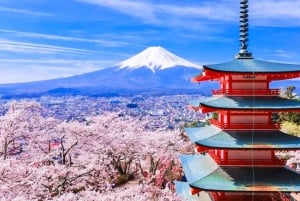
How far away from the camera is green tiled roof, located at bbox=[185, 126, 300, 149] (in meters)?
15.4

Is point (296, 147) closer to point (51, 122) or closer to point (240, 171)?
point (240, 171)

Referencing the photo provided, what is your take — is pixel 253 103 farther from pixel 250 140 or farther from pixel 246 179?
pixel 246 179

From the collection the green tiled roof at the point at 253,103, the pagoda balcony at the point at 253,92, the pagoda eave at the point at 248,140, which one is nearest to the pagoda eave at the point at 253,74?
the pagoda balcony at the point at 253,92

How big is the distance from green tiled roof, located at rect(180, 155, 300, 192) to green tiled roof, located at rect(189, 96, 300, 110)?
79.4 inches

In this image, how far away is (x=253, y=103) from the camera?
16.0 m

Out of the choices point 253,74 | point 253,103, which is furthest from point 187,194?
point 253,74

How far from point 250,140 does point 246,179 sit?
124 centimetres

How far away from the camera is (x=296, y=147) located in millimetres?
15281

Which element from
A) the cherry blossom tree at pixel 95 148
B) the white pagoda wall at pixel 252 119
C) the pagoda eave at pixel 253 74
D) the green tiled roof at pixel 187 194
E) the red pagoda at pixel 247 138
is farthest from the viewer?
the cherry blossom tree at pixel 95 148

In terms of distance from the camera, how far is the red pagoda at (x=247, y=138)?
15.4 m

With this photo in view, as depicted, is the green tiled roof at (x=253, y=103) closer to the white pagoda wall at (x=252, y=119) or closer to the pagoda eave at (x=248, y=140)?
the white pagoda wall at (x=252, y=119)

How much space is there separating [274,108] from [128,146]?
17.5m

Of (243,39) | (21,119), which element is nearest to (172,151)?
(21,119)

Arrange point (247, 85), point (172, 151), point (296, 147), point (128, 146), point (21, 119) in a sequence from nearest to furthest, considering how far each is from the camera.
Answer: point (296, 147) < point (247, 85) < point (21, 119) < point (128, 146) < point (172, 151)
